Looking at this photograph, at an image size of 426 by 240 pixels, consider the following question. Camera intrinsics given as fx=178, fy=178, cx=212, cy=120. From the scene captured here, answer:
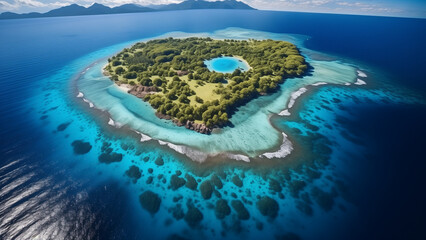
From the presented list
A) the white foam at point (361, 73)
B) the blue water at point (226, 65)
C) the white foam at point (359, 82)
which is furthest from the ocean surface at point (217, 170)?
the blue water at point (226, 65)

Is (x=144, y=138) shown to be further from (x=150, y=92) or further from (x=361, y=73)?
(x=361, y=73)

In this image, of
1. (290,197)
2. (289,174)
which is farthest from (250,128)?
(290,197)

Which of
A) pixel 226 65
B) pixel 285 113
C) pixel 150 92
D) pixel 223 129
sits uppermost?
pixel 226 65

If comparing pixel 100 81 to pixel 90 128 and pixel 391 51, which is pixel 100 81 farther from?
pixel 391 51

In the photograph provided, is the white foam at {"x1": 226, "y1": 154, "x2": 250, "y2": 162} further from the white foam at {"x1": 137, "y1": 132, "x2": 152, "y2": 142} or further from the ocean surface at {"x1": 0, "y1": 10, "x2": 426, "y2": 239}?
the white foam at {"x1": 137, "y1": 132, "x2": 152, "y2": 142}

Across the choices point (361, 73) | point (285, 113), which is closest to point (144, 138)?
point (285, 113)

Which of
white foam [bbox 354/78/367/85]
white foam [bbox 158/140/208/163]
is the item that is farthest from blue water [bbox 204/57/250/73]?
white foam [bbox 158/140/208/163]
